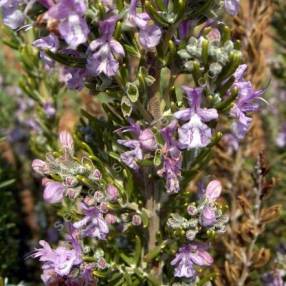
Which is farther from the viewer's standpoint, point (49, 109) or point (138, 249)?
point (49, 109)

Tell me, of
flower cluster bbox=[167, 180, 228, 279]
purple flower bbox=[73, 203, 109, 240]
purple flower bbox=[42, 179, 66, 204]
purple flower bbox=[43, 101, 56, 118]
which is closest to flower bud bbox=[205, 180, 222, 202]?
flower cluster bbox=[167, 180, 228, 279]

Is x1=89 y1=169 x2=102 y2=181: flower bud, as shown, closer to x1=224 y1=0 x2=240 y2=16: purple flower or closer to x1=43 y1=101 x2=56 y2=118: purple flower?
x1=224 y1=0 x2=240 y2=16: purple flower

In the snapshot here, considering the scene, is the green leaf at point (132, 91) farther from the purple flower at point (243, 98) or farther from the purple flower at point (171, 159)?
the purple flower at point (243, 98)

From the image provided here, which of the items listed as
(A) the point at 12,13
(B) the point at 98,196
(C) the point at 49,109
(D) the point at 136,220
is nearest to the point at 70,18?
(A) the point at 12,13

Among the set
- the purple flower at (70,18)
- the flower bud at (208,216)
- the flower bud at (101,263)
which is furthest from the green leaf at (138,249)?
the purple flower at (70,18)

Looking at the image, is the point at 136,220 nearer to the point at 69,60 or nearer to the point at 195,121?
the point at 195,121

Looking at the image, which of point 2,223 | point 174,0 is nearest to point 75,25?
point 174,0

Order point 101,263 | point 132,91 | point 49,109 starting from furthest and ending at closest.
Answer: point 49,109, point 101,263, point 132,91
